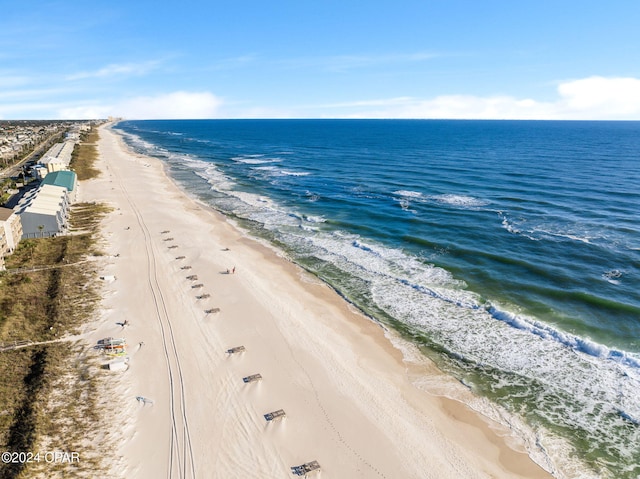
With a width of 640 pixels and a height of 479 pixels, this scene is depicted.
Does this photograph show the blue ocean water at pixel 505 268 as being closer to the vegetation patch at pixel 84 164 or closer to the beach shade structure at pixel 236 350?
the beach shade structure at pixel 236 350

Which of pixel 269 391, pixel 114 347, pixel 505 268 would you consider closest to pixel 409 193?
pixel 505 268

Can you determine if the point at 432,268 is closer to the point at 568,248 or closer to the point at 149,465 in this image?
the point at 568,248

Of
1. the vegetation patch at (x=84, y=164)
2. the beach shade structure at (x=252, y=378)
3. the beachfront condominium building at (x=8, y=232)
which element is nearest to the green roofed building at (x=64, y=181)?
the beachfront condominium building at (x=8, y=232)

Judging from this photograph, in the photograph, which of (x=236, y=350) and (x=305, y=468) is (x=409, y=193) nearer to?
(x=236, y=350)

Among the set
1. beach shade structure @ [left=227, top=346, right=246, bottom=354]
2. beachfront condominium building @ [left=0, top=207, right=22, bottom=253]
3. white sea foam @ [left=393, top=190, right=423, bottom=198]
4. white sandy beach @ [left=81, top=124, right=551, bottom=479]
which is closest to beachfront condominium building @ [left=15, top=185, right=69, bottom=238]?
beachfront condominium building @ [left=0, top=207, right=22, bottom=253]

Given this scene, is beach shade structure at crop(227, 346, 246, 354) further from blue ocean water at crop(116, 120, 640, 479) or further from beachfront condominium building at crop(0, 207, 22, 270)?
beachfront condominium building at crop(0, 207, 22, 270)
